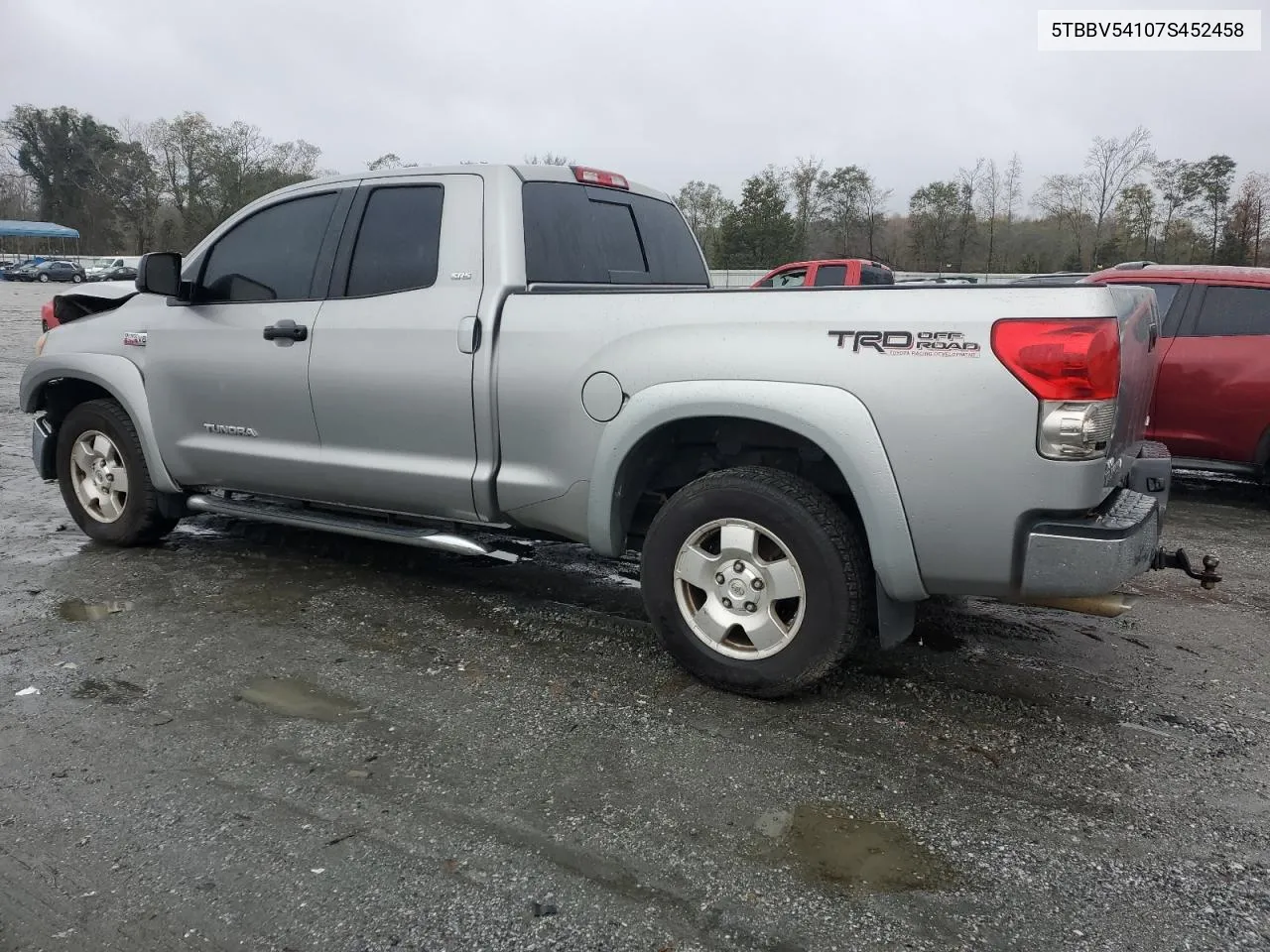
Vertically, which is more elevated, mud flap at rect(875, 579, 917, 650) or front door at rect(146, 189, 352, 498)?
front door at rect(146, 189, 352, 498)

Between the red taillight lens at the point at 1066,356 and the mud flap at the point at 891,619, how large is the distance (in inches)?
34.7

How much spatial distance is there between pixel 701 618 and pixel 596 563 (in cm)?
182

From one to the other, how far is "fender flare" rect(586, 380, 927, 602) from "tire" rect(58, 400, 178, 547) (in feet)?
10.7

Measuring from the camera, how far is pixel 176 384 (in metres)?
4.83

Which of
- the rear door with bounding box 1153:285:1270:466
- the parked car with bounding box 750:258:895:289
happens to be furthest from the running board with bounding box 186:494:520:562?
the parked car with bounding box 750:258:895:289

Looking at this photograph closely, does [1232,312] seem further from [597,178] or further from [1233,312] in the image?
[597,178]

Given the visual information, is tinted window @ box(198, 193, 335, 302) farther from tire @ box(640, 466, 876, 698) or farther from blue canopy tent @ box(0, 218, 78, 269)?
blue canopy tent @ box(0, 218, 78, 269)

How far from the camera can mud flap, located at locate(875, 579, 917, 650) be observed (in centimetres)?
326

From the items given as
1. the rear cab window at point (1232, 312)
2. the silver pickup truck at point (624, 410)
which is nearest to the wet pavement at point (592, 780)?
the silver pickup truck at point (624, 410)

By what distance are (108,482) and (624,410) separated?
3.48 meters

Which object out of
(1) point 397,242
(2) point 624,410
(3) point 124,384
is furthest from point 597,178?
(3) point 124,384

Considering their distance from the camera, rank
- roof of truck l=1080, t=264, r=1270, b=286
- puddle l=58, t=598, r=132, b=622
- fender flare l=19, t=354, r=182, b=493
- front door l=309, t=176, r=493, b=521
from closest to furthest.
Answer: front door l=309, t=176, r=493, b=521
puddle l=58, t=598, r=132, b=622
fender flare l=19, t=354, r=182, b=493
roof of truck l=1080, t=264, r=1270, b=286

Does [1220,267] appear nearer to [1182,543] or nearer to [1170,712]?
[1182,543]

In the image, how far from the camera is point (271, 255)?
4672 millimetres
